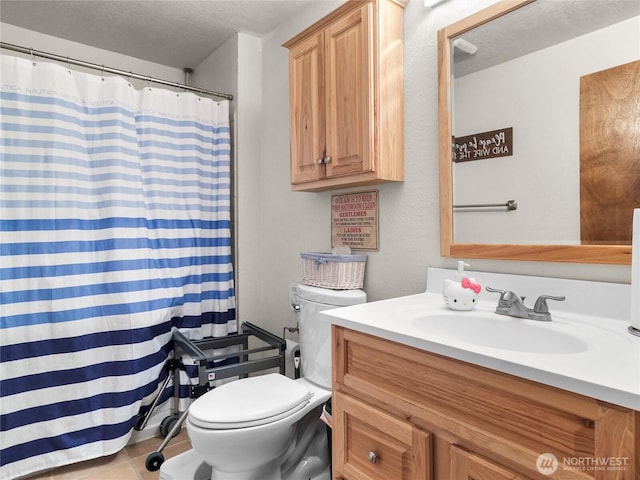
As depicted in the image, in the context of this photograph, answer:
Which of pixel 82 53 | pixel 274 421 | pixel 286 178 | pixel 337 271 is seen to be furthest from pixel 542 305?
pixel 82 53

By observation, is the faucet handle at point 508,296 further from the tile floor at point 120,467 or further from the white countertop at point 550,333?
the tile floor at point 120,467

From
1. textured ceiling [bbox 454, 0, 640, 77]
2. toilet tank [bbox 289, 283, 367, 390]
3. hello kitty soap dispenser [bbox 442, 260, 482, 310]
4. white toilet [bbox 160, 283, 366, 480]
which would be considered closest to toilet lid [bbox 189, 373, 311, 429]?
white toilet [bbox 160, 283, 366, 480]

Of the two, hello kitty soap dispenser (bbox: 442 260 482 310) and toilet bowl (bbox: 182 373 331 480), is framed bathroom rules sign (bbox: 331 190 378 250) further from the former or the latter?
toilet bowl (bbox: 182 373 331 480)

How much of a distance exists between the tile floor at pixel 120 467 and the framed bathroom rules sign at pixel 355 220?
54.7 inches

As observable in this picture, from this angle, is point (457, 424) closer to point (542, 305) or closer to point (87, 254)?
point (542, 305)

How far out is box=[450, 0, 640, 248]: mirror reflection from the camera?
1020 mm

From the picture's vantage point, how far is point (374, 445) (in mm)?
996

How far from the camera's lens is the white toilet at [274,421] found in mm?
1285

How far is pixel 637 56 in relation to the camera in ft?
3.26

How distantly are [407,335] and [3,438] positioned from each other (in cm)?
192

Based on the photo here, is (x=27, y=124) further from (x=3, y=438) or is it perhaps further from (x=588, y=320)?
(x=588, y=320)

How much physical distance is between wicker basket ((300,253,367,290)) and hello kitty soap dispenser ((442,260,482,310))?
0.52 meters

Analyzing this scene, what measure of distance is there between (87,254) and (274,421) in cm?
124

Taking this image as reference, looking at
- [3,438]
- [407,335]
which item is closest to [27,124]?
[3,438]
